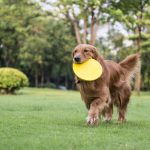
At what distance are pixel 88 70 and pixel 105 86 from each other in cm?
62

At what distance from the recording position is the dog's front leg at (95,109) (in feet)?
33.5

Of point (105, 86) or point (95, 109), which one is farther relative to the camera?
point (105, 86)

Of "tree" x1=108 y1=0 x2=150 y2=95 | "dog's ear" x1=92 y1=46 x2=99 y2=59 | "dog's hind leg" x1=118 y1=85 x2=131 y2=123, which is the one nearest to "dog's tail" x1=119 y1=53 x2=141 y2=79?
"dog's hind leg" x1=118 y1=85 x2=131 y2=123

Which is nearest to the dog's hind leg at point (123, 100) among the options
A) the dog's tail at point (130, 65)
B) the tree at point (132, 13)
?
the dog's tail at point (130, 65)

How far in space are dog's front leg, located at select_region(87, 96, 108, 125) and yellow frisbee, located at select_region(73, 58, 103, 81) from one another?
49 centimetres

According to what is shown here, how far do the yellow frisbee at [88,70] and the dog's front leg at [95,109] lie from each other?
49 centimetres

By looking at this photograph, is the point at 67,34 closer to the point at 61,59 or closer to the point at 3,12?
the point at 61,59

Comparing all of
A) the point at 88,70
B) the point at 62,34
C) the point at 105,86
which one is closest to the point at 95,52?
the point at 88,70

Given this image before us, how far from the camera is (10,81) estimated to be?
30531 millimetres

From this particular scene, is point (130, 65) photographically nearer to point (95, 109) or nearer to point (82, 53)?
point (82, 53)

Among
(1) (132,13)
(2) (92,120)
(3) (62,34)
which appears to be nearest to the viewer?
(2) (92,120)

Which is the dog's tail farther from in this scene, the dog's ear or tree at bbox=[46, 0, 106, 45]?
tree at bbox=[46, 0, 106, 45]

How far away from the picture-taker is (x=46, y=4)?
4122 centimetres

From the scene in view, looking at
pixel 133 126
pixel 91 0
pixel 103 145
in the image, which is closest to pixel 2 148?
pixel 103 145
